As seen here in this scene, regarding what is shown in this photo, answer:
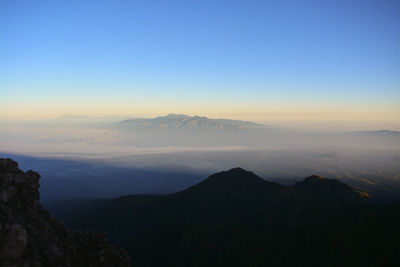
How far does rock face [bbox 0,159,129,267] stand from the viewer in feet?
69.6

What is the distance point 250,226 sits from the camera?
95938mm

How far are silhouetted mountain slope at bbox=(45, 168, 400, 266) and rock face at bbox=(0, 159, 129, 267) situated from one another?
40384 mm

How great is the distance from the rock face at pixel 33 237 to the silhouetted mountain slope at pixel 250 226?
40384 millimetres

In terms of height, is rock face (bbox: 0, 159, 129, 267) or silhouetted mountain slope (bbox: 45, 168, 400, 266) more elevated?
rock face (bbox: 0, 159, 129, 267)

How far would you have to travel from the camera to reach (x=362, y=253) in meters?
46.9

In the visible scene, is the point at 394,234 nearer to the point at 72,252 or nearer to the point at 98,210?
the point at 72,252

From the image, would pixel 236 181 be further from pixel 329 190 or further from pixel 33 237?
pixel 33 237

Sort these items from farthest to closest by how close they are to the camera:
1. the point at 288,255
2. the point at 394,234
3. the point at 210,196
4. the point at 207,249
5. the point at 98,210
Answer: the point at 98,210 < the point at 210,196 < the point at 207,249 < the point at 288,255 < the point at 394,234

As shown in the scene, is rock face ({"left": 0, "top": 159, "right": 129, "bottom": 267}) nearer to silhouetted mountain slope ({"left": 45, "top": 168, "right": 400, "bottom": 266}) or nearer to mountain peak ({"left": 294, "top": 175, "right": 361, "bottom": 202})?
silhouetted mountain slope ({"left": 45, "top": 168, "right": 400, "bottom": 266})

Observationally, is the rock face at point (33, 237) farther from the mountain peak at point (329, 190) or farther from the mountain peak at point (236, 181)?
the mountain peak at point (329, 190)

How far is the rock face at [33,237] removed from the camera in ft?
69.6

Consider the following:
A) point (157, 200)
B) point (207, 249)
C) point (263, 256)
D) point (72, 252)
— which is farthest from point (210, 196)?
point (72, 252)

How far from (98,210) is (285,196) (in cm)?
Result: 8952

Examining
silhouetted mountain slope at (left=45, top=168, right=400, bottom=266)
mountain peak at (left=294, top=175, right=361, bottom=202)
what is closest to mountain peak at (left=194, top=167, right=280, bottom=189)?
silhouetted mountain slope at (left=45, top=168, right=400, bottom=266)
